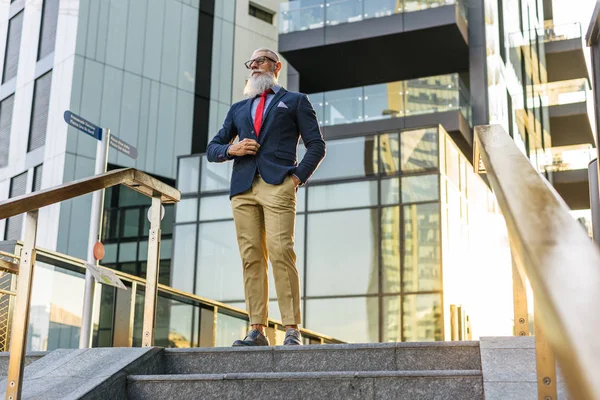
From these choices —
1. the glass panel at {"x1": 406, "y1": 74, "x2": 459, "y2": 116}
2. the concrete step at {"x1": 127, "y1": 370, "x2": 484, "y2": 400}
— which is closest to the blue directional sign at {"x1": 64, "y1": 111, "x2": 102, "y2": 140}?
A: the concrete step at {"x1": 127, "y1": 370, "x2": 484, "y2": 400}

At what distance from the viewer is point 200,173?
21.4 meters

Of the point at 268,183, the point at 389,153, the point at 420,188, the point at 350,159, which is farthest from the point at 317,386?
the point at 350,159

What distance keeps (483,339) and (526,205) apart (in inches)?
95.9

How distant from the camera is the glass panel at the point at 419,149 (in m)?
18.9

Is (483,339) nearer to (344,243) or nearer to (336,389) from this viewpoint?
(336,389)

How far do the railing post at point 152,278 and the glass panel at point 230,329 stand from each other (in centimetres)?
1088

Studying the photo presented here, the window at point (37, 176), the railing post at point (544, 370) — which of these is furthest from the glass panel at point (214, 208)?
the railing post at point (544, 370)

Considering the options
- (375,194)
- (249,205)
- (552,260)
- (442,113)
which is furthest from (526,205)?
(442,113)

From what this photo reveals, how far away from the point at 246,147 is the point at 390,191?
1422 centimetres

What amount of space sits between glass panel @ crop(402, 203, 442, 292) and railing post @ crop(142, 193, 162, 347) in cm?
1402

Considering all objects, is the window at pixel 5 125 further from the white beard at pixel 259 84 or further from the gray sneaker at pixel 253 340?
the gray sneaker at pixel 253 340

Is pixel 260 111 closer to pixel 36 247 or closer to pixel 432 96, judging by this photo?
pixel 36 247

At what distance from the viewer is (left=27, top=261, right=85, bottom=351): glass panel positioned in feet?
36.6

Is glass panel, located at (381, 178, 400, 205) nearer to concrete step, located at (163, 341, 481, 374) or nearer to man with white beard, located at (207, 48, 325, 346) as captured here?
man with white beard, located at (207, 48, 325, 346)
